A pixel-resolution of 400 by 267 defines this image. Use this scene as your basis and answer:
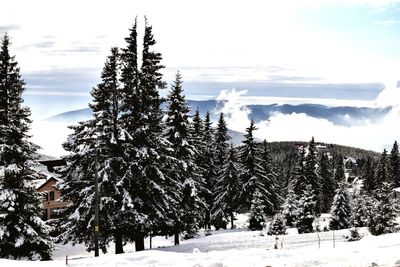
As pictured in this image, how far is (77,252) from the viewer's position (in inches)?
1619

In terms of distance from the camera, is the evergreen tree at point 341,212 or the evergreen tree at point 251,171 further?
the evergreen tree at point 341,212

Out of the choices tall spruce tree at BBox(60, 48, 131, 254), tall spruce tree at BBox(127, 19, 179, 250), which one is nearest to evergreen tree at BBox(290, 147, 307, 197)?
tall spruce tree at BBox(127, 19, 179, 250)

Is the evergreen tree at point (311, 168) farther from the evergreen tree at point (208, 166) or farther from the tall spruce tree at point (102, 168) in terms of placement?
the tall spruce tree at point (102, 168)

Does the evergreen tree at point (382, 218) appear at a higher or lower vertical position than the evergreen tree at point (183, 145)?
lower

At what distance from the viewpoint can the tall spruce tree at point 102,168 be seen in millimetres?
25578

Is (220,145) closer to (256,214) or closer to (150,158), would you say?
(256,214)

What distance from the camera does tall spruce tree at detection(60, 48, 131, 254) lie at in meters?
25.6

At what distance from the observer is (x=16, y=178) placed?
25219 mm

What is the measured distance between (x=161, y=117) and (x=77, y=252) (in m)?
20.3

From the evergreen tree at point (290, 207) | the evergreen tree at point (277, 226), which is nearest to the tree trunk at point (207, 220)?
the evergreen tree at point (290, 207)

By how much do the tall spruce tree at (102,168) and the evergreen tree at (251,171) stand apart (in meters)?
25.2

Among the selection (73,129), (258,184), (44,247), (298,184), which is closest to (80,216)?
(44,247)

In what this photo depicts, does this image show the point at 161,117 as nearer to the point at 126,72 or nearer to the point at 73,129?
the point at 126,72

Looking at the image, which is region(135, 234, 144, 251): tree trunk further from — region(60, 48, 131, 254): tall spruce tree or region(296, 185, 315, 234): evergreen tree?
region(296, 185, 315, 234): evergreen tree
